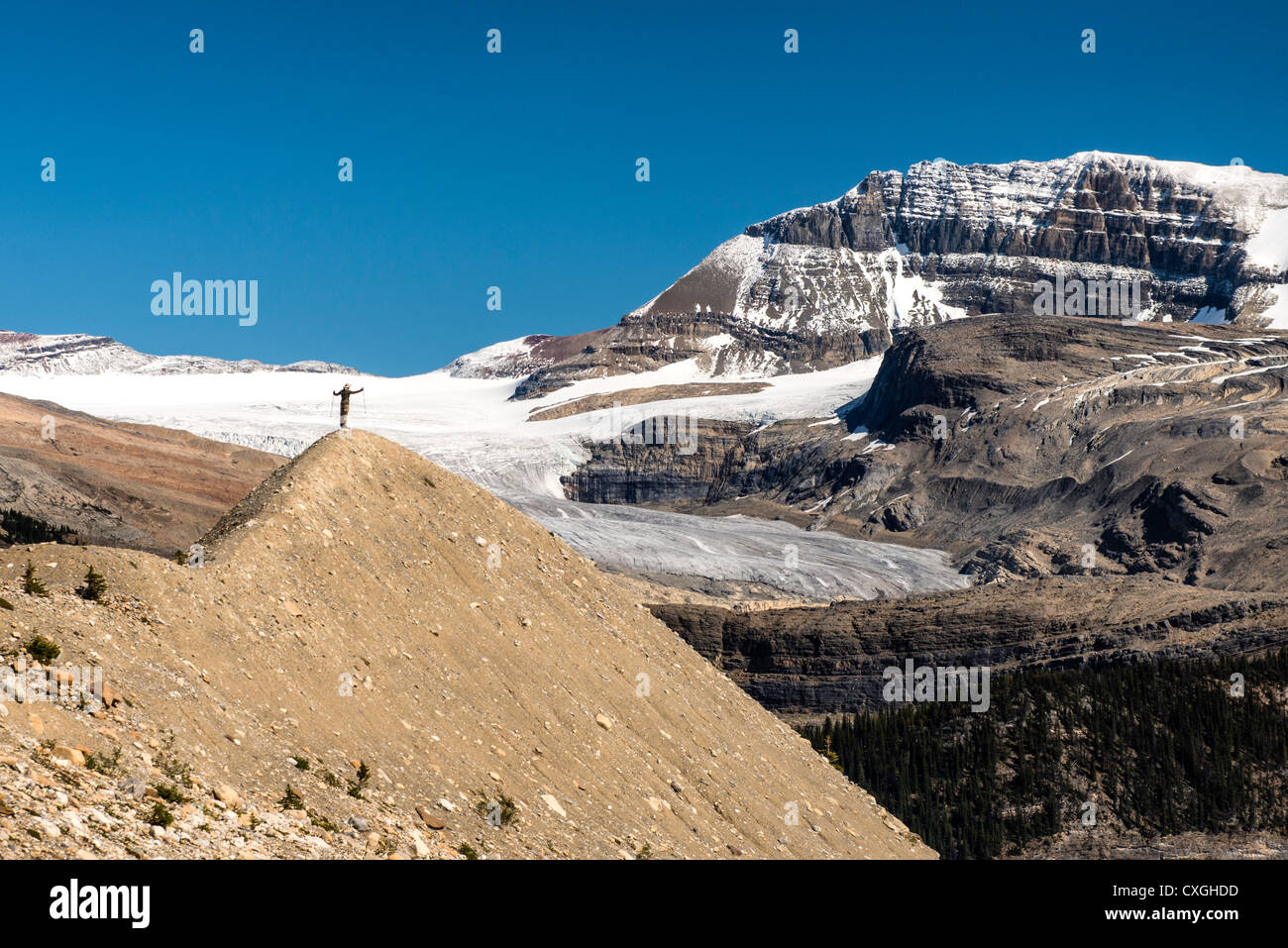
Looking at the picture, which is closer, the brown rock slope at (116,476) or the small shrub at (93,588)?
the small shrub at (93,588)

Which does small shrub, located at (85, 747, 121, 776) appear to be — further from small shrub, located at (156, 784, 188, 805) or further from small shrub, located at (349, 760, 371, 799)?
small shrub, located at (349, 760, 371, 799)

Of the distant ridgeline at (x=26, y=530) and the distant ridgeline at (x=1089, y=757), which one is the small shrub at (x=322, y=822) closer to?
the distant ridgeline at (x=1089, y=757)

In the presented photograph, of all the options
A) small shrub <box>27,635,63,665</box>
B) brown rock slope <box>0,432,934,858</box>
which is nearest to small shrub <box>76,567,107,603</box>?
brown rock slope <box>0,432,934,858</box>

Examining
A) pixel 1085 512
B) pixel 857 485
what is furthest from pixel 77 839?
pixel 857 485

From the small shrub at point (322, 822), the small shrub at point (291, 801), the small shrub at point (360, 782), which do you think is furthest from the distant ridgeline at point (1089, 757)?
the small shrub at point (291, 801)

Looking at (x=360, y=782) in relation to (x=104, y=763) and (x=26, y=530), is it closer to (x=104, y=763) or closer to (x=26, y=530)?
(x=104, y=763)
